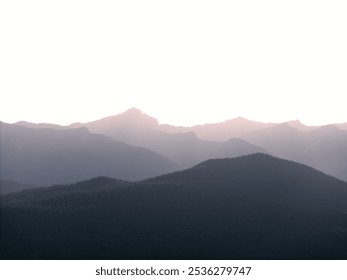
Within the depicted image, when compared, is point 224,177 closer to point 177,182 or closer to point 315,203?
point 177,182

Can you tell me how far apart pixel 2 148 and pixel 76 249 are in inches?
6264

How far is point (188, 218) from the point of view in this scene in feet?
169

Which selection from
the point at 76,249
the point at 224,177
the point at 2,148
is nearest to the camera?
the point at 76,249

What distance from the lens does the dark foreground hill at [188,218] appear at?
43.4m

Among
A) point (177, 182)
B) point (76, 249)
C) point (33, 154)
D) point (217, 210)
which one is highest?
point (33, 154)

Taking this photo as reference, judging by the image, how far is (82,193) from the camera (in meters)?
60.2

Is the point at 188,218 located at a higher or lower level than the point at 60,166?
lower

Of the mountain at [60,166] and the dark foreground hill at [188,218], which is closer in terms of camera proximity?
the dark foreground hill at [188,218]

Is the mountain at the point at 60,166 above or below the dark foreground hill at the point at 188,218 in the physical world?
above

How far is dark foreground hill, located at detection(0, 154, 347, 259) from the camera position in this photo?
43375 millimetres

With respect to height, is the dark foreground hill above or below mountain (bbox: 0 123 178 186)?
below

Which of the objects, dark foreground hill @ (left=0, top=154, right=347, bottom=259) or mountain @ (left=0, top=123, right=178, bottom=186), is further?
mountain @ (left=0, top=123, right=178, bottom=186)

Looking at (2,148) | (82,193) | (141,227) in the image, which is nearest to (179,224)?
(141,227)

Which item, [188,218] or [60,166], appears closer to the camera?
[188,218]
